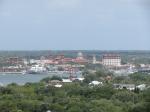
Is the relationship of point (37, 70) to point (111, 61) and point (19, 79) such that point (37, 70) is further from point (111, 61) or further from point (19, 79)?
point (19, 79)

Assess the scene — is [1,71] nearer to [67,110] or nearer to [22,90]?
[22,90]

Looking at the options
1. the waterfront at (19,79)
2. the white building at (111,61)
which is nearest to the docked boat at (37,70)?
the waterfront at (19,79)

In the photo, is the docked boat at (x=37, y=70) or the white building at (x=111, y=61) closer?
the docked boat at (x=37, y=70)

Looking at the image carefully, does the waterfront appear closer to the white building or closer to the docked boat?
the docked boat

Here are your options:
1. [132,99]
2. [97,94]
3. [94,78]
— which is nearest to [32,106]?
[132,99]

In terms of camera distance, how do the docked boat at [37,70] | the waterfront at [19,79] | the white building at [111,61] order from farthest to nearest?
1. the white building at [111,61]
2. the docked boat at [37,70]
3. the waterfront at [19,79]

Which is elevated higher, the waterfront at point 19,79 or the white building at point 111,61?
the white building at point 111,61

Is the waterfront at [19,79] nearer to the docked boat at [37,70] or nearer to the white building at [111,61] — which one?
the docked boat at [37,70]

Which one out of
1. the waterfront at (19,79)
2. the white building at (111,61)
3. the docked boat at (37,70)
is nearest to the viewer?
the waterfront at (19,79)

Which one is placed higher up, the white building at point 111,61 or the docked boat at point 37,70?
the white building at point 111,61

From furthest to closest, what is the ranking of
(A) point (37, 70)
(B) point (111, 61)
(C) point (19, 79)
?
(B) point (111, 61), (A) point (37, 70), (C) point (19, 79)

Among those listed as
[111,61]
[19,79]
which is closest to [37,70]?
[111,61]
